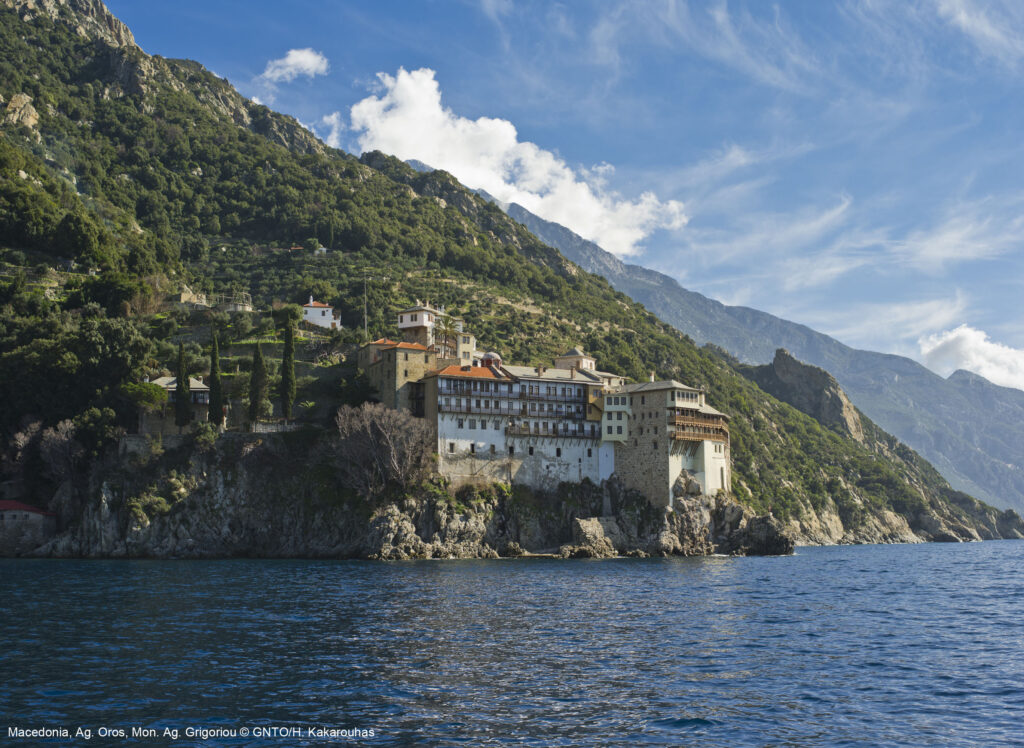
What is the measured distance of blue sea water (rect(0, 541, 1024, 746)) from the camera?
21.1m

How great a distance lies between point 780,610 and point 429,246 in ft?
369

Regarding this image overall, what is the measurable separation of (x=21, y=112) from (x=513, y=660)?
460ft

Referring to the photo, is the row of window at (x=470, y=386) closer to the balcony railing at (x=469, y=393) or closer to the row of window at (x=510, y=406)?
the balcony railing at (x=469, y=393)

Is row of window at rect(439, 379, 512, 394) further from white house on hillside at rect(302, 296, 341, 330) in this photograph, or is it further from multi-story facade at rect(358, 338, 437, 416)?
white house on hillside at rect(302, 296, 341, 330)

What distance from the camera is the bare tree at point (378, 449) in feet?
228

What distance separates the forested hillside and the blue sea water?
3494cm

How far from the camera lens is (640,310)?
172750 millimetres

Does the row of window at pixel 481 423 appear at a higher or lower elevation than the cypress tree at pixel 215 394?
lower

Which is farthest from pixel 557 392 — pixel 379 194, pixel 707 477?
pixel 379 194

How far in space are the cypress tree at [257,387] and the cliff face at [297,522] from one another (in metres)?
2.97

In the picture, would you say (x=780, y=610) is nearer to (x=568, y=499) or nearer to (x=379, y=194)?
(x=568, y=499)

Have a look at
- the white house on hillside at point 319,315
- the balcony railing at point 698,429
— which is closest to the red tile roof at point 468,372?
the balcony railing at point 698,429

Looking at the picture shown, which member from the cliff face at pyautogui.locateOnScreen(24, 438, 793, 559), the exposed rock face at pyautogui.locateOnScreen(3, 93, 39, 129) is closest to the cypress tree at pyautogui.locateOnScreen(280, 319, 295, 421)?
the cliff face at pyautogui.locateOnScreen(24, 438, 793, 559)

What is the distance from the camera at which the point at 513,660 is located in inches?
1118
